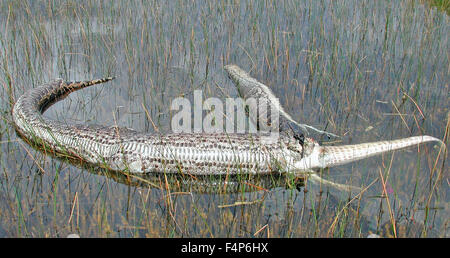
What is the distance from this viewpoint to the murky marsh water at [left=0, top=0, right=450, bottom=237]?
12.1 ft

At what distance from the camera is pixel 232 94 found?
19.7 ft

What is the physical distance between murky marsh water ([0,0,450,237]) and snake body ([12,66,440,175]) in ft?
0.47

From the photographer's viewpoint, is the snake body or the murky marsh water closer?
the murky marsh water

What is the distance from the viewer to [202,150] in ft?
14.6

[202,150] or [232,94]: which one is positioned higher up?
[232,94]

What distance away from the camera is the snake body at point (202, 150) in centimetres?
442

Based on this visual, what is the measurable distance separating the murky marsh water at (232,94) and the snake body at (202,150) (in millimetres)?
145

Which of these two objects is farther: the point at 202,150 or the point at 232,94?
the point at 232,94

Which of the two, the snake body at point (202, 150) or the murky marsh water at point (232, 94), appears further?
the snake body at point (202, 150)

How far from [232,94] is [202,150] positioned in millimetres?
1719

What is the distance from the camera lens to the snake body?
442 cm

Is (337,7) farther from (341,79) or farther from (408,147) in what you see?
(408,147)
